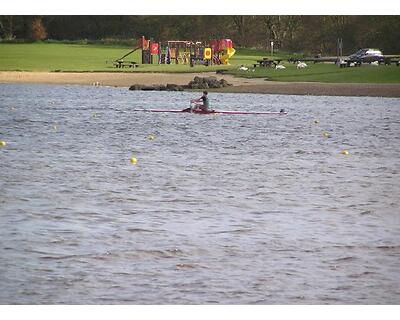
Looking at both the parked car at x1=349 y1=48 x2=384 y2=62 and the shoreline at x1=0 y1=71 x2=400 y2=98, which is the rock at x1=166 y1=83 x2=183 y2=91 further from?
the parked car at x1=349 y1=48 x2=384 y2=62

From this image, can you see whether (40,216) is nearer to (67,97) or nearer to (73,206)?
(73,206)

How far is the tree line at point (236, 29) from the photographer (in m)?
8.42

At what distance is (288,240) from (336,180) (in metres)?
2.00

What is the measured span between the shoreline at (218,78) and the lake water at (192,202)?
9 centimetres

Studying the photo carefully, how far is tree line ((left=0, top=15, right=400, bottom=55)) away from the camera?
27.6 ft

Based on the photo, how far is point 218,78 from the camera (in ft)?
33.7

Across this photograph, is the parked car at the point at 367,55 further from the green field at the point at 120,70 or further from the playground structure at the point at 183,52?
the playground structure at the point at 183,52

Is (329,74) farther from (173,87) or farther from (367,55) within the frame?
(173,87)

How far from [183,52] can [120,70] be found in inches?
28.3

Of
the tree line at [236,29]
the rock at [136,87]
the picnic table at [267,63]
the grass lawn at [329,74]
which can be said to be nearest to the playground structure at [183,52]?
the tree line at [236,29]

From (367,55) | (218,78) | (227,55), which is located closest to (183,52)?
(227,55)
